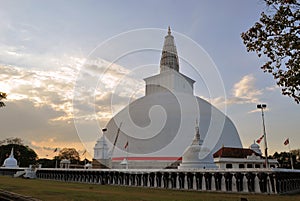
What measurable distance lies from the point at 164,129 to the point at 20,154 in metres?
78.7

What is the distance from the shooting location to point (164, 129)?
50531 mm

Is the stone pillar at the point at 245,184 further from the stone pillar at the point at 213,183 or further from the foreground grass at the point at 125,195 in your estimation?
the foreground grass at the point at 125,195

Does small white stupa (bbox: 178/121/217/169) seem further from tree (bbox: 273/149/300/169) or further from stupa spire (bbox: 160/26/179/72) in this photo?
tree (bbox: 273/149/300/169)

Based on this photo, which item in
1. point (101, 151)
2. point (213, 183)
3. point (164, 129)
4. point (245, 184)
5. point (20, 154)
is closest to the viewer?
point (245, 184)

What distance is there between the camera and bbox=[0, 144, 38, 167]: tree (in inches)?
4227

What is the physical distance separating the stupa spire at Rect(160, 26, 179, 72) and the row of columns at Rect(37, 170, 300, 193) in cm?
3153

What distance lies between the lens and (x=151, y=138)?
166 ft

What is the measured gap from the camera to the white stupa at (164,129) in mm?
48938

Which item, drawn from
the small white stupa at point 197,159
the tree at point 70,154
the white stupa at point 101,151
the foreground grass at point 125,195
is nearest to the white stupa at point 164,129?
the white stupa at point 101,151

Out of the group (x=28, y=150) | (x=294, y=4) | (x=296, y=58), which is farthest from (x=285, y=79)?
(x=28, y=150)

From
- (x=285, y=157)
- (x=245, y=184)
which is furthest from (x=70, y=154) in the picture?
(x=245, y=184)

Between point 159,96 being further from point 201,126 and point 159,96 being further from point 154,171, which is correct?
point 154,171

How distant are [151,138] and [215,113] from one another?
15.5 meters

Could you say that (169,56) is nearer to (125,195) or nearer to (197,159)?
(197,159)
